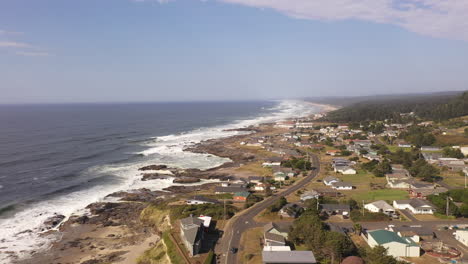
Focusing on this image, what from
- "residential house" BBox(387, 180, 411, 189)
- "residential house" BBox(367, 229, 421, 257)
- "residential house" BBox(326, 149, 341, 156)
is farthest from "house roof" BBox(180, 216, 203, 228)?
"residential house" BBox(326, 149, 341, 156)

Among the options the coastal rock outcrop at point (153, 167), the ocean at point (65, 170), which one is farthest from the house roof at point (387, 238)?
the coastal rock outcrop at point (153, 167)

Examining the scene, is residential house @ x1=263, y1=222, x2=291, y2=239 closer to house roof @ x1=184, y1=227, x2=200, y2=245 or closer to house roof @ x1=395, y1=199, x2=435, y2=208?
house roof @ x1=184, y1=227, x2=200, y2=245

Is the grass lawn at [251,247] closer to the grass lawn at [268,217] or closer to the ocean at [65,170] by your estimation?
the grass lawn at [268,217]

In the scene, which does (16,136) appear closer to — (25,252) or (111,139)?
(111,139)

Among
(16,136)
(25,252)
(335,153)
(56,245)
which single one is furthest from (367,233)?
(16,136)

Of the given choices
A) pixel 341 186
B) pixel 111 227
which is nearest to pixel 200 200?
pixel 111 227

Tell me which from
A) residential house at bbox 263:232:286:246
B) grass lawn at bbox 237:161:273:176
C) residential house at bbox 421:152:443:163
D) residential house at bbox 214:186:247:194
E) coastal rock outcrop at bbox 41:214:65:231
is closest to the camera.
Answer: residential house at bbox 263:232:286:246
